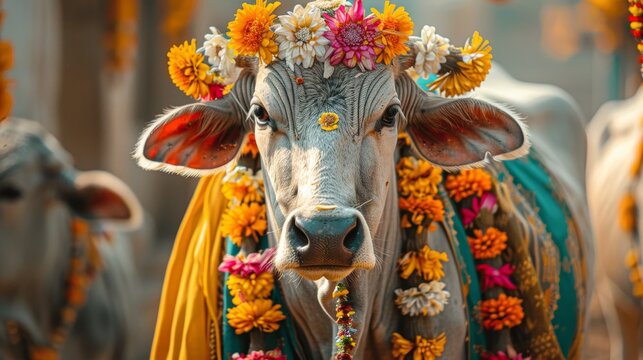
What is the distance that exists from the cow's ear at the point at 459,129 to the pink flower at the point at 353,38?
10.2 inches

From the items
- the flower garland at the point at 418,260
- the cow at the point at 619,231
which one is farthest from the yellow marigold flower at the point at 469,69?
the cow at the point at 619,231

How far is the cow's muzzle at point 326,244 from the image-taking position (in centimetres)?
313

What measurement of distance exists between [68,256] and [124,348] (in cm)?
61

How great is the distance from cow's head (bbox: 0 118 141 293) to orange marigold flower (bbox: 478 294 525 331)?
2.61m

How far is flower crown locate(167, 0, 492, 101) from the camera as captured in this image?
345cm

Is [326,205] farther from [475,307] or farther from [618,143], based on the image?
[618,143]

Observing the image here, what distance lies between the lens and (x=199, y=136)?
3.84m

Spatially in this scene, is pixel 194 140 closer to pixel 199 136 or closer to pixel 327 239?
pixel 199 136

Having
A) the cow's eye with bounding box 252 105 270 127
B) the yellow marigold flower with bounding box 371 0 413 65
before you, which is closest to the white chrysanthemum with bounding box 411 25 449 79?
the yellow marigold flower with bounding box 371 0 413 65

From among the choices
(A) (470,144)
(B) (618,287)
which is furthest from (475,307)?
(B) (618,287)

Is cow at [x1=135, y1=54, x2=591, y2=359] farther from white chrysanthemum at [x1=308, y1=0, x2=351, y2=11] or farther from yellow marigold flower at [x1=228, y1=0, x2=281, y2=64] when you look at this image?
white chrysanthemum at [x1=308, y1=0, x2=351, y2=11]

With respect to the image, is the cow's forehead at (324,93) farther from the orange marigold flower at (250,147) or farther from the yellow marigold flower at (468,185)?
the yellow marigold flower at (468,185)

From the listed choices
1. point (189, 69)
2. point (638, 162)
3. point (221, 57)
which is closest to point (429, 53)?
point (221, 57)

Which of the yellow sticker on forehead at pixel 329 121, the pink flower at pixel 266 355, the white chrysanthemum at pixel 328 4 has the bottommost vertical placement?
the pink flower at pixel 266 355
